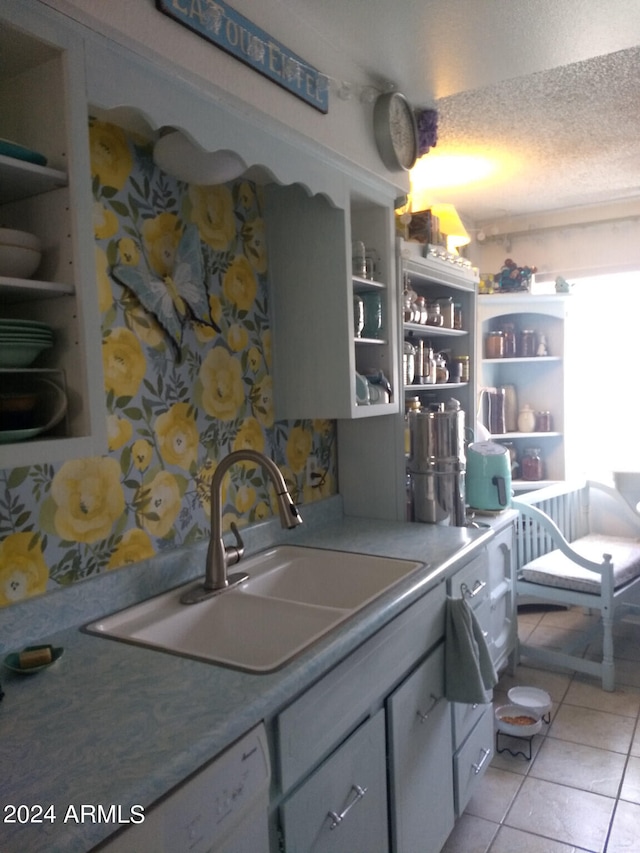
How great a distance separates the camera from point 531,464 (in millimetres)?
3572

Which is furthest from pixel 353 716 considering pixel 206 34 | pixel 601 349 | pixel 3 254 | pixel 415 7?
pixel 601 349

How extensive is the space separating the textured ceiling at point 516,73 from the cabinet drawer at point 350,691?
4.96ft

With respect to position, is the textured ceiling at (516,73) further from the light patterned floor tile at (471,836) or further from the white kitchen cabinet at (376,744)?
the light patterned floor tile at (471,836)

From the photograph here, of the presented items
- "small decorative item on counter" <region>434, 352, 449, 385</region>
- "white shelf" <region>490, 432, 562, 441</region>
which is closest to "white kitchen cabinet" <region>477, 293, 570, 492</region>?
"white shelf" <region>490, 432, 562, 441</region>

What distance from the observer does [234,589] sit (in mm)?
1526

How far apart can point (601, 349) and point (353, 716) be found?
10.7 ft

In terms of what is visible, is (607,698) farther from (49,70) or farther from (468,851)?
(49,70)

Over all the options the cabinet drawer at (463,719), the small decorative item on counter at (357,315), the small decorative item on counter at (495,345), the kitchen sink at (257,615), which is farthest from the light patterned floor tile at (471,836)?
the small decorative item on counter at (495,345)

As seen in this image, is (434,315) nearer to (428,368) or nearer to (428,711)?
(428,368)

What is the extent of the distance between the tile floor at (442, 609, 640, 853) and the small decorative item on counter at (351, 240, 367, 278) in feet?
5.73

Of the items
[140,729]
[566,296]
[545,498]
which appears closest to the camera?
[140,729]

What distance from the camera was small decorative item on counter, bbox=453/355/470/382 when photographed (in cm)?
260

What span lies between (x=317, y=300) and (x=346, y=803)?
4.28ft

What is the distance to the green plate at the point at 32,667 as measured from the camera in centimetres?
107
